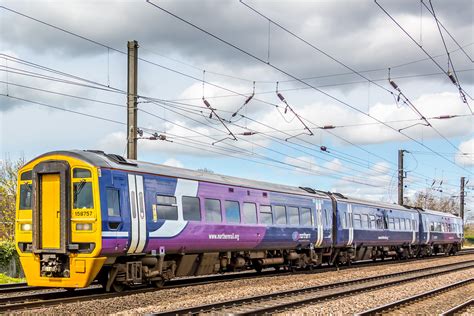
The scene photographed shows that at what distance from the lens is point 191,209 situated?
1748cm

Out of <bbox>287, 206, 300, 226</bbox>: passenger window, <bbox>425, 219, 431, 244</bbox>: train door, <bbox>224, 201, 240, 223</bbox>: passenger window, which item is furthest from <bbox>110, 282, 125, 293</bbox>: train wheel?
<bbox>425, 219, 431, 244</bbox>: train door

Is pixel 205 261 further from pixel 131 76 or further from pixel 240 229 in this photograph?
pixel 131 76

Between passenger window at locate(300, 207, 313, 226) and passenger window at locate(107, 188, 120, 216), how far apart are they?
10.4 metres

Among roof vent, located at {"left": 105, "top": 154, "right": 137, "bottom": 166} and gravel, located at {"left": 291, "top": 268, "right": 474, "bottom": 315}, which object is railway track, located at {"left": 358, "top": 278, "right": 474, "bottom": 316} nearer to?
gravel, located at {"left": 291, "top": 268, "right": 474, "bottom": 315}

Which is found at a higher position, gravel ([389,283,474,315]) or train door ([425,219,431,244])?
train door ([425,219,431,244])

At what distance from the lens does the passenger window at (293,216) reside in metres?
23.0

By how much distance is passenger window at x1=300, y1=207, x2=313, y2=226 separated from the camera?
78.4 feet

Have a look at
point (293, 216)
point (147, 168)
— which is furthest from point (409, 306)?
point (293, 216)

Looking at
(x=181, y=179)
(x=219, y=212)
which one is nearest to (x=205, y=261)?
(x=219, y=212)

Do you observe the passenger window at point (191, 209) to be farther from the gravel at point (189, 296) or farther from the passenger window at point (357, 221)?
the passenger window at point (357, 221)

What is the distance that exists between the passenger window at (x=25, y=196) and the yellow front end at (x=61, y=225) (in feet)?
0.08

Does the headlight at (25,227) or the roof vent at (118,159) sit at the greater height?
the roof vent at (118,159)

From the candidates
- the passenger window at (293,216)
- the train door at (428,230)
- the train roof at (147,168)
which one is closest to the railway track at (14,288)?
the train roof at (147,168)

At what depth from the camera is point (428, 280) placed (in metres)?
21.3
